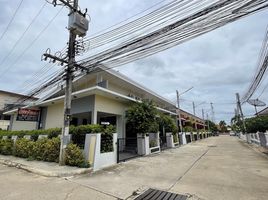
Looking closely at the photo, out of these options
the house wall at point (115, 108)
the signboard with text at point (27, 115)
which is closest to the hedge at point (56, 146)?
the house wall at point (115, 108)

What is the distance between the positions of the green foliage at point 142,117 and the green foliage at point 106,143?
373 centimetres

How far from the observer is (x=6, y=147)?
12.5 m

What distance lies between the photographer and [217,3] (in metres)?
5.61

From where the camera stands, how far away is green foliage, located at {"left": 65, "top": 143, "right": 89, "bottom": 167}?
25.8ft

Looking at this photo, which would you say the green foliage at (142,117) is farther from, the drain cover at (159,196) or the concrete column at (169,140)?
the drain cover at (159,196)

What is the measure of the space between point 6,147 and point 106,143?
8.59 meters

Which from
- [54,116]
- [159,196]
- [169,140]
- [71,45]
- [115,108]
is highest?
[71,45]

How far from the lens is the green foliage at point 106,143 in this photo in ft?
28.4

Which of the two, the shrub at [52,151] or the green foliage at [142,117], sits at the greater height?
the green foliage at [142,117]

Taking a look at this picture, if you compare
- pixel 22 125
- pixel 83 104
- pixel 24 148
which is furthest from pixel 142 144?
pixel 22 125

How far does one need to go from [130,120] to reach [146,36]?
6.89 metres

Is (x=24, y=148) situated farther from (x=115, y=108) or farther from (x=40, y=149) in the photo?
(x=115, y=108)

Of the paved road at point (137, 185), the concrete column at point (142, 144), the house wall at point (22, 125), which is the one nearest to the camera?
the paved road at point (137, 185)

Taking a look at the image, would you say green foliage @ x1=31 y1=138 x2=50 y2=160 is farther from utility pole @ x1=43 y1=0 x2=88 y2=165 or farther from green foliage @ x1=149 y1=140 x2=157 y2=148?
green foliage @ x1=149 y1=140 x2=157 y2=148
